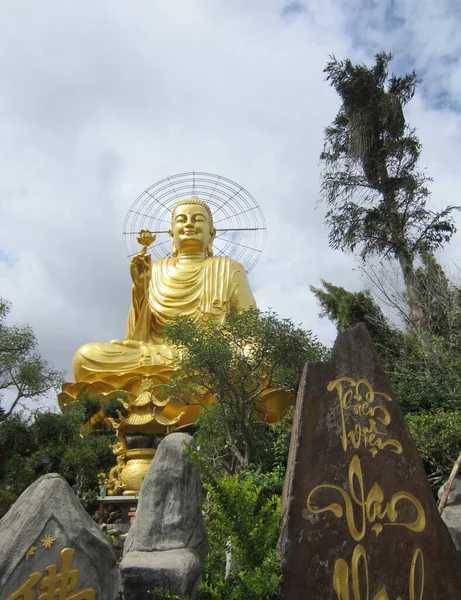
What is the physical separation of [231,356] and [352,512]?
400 cm

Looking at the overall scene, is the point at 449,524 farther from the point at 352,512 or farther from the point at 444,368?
the point at 444,368

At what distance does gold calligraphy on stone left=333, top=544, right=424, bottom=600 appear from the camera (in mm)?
2697

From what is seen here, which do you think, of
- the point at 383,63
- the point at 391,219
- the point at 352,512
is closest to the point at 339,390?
the point at 352,512

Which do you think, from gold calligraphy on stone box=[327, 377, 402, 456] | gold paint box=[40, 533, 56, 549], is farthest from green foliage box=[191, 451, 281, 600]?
gold paint box=[40, 533, 56, 549]

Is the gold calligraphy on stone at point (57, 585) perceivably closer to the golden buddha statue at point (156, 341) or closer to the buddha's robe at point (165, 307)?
the golden buddha statue at point (156, 341)

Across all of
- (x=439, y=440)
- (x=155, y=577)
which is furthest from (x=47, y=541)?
(x=439, y=440)

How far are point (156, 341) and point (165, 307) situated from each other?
0.80 meters

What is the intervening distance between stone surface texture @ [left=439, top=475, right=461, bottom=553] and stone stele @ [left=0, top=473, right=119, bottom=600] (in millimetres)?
2297

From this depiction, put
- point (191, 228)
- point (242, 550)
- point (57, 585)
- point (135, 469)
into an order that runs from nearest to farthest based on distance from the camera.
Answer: point (57, 585)
point (242, 550)
point (135, 469)
point (191, 228)

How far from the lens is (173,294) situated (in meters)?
11.6

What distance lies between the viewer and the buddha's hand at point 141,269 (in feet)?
32.4

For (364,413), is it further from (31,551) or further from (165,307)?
(165,307)

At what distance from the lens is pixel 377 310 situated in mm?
12055

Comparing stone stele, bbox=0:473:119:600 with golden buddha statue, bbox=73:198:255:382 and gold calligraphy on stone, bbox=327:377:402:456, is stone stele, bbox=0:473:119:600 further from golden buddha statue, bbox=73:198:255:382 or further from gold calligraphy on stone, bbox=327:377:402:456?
golden buddha statue, bbox=73:198:255:382
